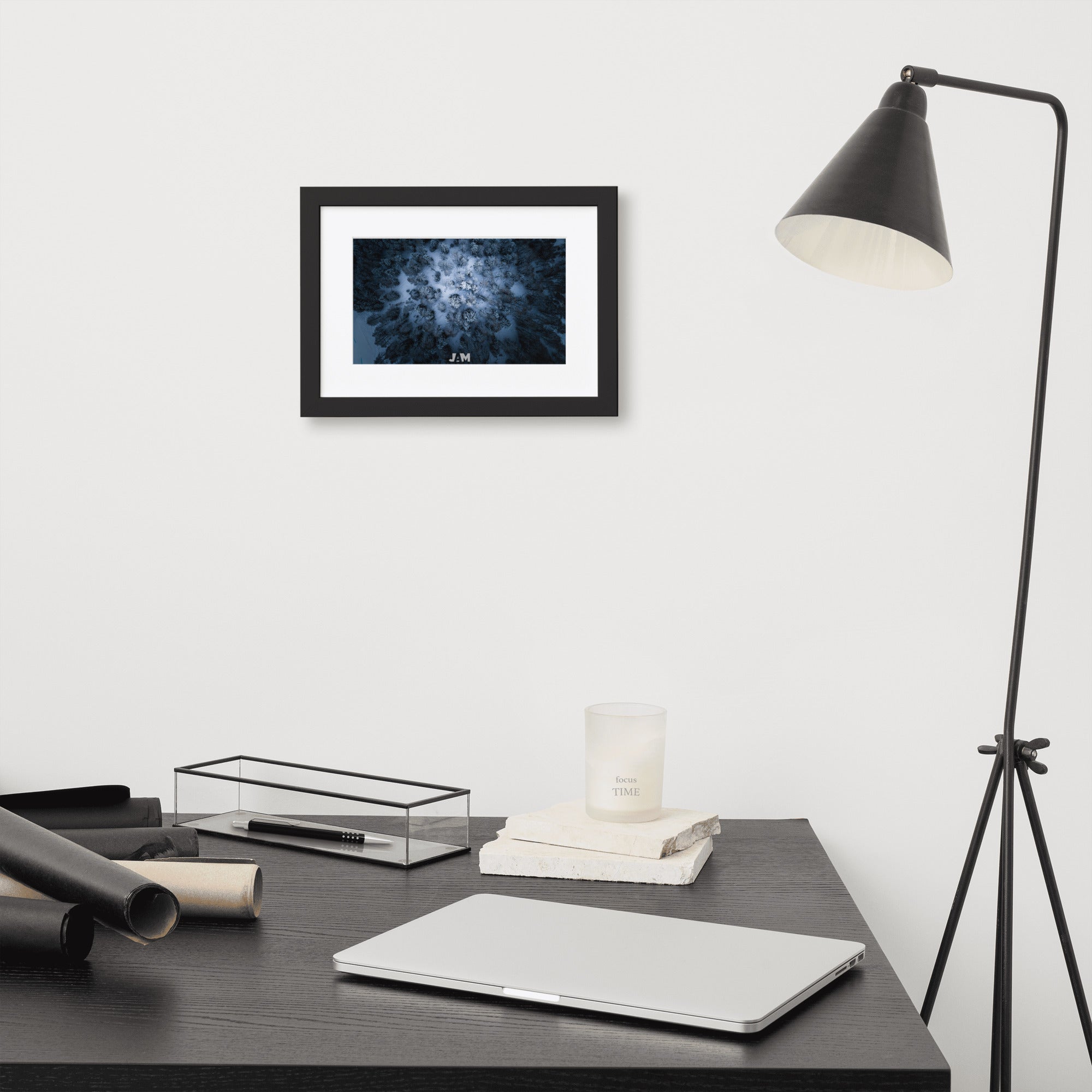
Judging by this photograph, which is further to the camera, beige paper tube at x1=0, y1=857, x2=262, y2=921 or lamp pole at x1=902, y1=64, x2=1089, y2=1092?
lamp pole at x1=902, y1=64, x2=1089, y2=1092

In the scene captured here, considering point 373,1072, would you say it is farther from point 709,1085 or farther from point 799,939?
point 799,939

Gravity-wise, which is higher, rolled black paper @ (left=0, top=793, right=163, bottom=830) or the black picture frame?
the black picture frame

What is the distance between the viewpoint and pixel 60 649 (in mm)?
1474

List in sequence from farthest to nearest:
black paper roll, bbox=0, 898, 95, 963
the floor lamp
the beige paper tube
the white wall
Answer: the white wall → the floor lamp → the beige paper tube → black paper roll, bbox=0, 898, 95, 963

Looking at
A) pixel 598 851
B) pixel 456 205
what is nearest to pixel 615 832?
pixel 598 851

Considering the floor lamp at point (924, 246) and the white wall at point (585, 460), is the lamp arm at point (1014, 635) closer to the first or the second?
the floor lamp at point (924, 246)

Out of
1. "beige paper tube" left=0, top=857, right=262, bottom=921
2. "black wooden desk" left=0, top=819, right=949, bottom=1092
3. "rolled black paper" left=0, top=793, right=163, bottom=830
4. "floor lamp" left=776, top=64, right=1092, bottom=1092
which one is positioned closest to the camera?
"black wooden desk" left=0, top=819, right=949, bottom=1092

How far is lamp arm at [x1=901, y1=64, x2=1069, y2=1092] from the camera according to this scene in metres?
1.09

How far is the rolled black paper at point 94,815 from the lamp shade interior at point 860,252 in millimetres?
930

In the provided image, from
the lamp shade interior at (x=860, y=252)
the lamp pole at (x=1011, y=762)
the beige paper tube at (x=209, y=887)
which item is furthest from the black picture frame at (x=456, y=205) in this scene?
the beige paper tube at (x=209, y=887)

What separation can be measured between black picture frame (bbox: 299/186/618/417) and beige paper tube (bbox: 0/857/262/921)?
26.3 inches

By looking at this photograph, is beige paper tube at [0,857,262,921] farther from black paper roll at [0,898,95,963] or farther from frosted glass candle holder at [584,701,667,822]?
frosted glass candle holder at [584,701,667,822]

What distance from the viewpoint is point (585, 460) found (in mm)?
1444

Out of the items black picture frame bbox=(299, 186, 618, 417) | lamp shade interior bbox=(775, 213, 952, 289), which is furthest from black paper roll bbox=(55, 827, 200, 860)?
lamp shade interior bbox=(775, 213, 952, 289)
